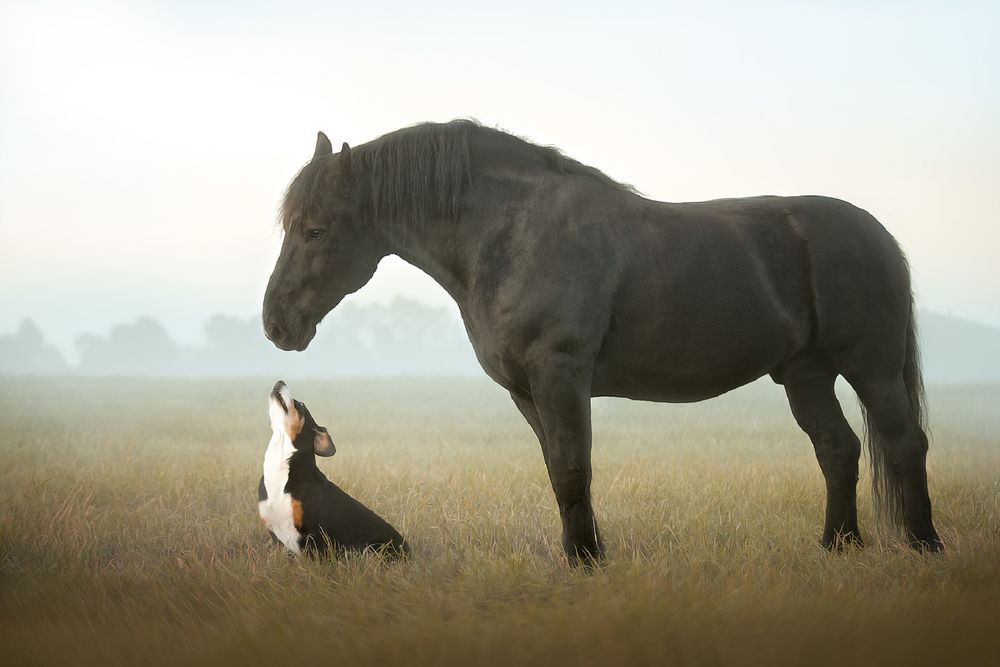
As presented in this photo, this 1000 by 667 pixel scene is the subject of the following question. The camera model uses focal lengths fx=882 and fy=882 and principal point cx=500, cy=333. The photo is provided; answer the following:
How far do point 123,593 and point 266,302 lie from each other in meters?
1.41

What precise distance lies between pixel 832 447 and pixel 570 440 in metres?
1.81

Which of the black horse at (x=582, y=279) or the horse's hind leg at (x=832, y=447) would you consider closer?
the black horse at (x=582, y=279)

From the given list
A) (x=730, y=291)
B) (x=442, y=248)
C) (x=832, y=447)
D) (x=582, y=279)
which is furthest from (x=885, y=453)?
(x=442, y=248)

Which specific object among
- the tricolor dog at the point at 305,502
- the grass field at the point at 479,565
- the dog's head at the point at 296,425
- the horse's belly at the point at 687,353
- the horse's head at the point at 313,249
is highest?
the horse's head at the point at 313,249

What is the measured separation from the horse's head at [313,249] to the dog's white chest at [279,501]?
51 centimetres

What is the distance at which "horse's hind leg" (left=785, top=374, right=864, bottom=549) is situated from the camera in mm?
4793

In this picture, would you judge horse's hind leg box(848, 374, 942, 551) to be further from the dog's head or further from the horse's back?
the dog's head

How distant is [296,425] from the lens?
4078 millimetres

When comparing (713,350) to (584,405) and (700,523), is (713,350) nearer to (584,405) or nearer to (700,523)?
(584,405)

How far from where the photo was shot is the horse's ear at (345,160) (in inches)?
159

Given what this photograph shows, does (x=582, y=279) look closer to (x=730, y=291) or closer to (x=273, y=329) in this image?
(x=730, y=291)

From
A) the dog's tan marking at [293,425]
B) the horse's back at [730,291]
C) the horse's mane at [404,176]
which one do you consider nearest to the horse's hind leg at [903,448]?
the horse's back at [730,291]

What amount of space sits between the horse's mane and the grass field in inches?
63.1

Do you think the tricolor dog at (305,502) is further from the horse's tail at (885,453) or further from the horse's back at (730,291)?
the horse's tail at (885,453)
